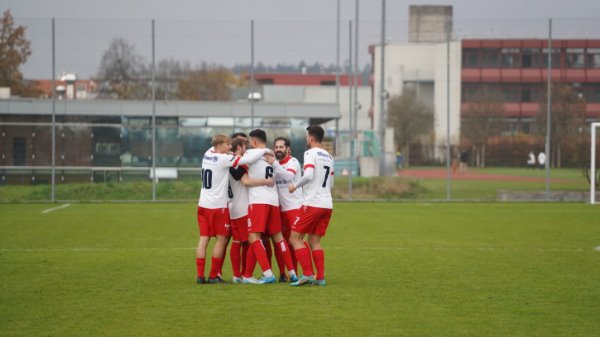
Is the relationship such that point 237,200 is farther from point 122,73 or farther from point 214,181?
point 122,73

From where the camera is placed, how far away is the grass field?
890cm

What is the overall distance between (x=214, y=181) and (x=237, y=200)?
0.38m

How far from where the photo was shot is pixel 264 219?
38.0 feet

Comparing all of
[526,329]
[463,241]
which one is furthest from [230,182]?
[463,241]

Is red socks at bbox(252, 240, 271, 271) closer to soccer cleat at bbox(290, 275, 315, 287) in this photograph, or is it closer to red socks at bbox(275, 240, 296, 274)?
red socks at bbox(275, 240, 296, 274)

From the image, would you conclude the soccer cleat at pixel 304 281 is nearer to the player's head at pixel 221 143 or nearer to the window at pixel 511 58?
the player's head at pixel 221 143

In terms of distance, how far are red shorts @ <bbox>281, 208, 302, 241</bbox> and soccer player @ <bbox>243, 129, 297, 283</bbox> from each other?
0.65 feet

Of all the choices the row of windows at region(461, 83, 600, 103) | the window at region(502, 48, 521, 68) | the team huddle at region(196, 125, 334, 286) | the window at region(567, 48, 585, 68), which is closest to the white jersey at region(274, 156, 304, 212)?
the team huddle at region(196, 125, 334, 286)

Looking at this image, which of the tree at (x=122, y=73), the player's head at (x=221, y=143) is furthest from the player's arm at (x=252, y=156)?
the tree at (x=122, y=73)

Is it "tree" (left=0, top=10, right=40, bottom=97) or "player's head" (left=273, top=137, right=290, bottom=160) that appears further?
"tree" (left=0, top=10, right=40, bottom=97)

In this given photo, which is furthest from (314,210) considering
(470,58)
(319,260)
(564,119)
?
(470,58)

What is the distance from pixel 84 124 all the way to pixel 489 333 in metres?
26.1

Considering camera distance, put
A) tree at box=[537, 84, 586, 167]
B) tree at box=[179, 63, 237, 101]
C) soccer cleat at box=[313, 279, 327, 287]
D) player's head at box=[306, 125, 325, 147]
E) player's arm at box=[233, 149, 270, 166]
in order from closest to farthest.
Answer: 1. player's arm at box=[233, 149, 270, 166]
2. player's head at box=[306, 125, 325, 147]
3. soccer cleat at box=[313, 279, 327, 287]
4. tree at box=[537, 84, 586, 167]
5. tree at box=[179, 63, 237, 101]

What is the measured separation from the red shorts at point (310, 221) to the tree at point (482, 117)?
185ft
